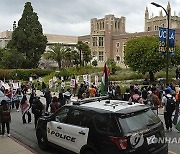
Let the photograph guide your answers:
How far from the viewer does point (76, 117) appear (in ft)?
23.5

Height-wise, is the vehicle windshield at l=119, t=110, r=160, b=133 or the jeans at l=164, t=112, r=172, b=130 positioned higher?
the vehicle windshield at l=119, t=110, r=160, b=133

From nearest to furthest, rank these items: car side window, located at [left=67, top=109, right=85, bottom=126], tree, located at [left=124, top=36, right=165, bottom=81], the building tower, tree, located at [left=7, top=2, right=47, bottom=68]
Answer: car side window, located at [left=67, top=109, right=85, bottom=126], tree, located at [left=124, top=36, right=165, bottom=81], tree, located at [left=7, top=2, right=47, bottom=68], the building tower

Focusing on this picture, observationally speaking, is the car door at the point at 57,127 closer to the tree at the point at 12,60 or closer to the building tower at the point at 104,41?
the tree at the point at 12,60

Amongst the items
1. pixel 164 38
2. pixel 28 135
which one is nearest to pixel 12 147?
pixel 28 135

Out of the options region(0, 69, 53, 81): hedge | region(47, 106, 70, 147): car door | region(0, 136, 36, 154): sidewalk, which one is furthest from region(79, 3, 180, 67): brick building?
region(47, 106, 70, 147): car door

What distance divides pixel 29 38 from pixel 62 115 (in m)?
52.4

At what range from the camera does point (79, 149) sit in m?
6.89

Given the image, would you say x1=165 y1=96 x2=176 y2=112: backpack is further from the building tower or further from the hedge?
the building tower

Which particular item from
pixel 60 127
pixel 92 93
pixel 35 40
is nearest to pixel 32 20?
pixel 35 40

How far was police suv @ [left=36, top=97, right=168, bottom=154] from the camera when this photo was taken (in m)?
5.95

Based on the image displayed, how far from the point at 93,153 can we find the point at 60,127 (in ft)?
4.86

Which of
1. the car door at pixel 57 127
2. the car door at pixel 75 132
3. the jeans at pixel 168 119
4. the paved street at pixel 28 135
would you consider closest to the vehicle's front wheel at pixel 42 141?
the paved street at pixel 28 135

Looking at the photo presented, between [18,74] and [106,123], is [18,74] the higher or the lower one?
the lower one

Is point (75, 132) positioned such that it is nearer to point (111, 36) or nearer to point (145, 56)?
point (145, 56)
